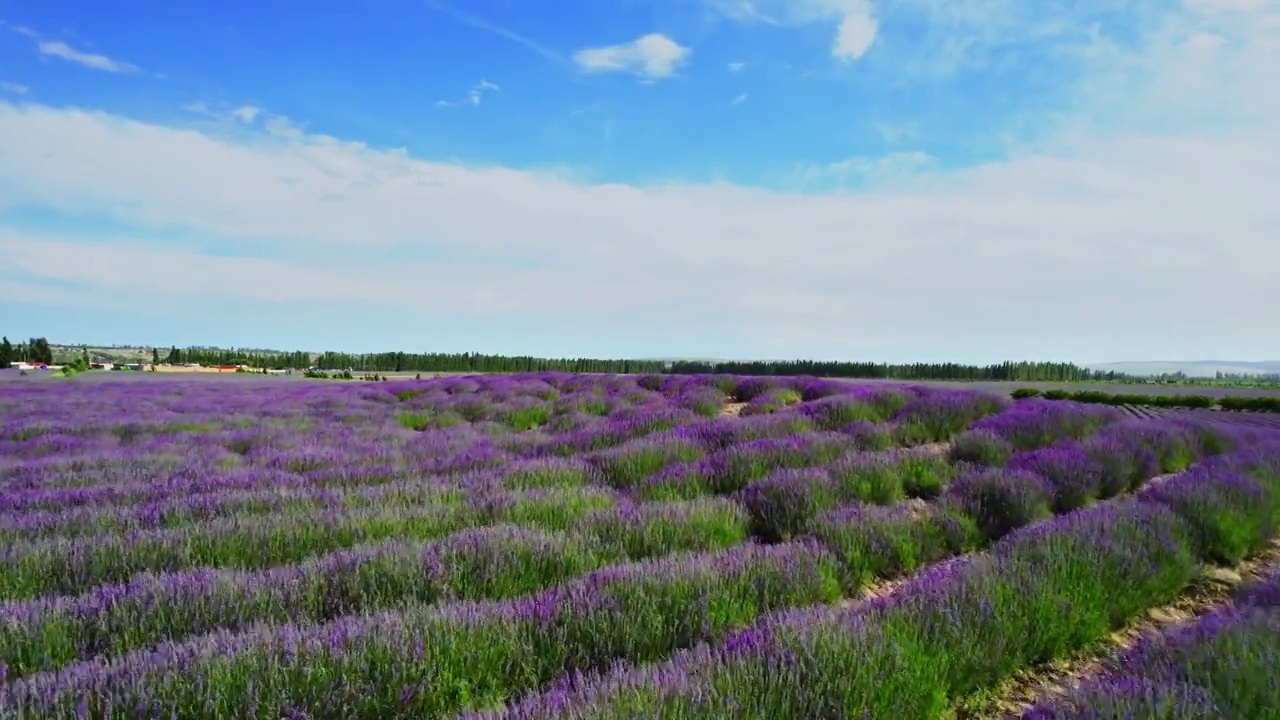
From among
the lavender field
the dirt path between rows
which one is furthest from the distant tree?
the dirt path between rows

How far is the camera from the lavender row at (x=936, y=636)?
2.25 meters

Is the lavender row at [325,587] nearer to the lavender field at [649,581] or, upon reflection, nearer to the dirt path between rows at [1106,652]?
the lavender field at [649,581]

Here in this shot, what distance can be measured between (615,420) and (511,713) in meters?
8.96

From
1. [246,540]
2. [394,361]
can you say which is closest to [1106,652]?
[246,540]

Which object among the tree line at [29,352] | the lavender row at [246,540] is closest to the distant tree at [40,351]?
the tree line at [29,352]

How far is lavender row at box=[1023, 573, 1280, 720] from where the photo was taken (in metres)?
2.21

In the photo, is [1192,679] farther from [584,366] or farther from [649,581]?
[584,366]

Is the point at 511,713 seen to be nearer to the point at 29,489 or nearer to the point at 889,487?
the point at 889,487

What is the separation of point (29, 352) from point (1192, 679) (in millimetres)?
70278

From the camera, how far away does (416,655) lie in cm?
260

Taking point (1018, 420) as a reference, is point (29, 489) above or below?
below

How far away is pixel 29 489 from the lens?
655cm

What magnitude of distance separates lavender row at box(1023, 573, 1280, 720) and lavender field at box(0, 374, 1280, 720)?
14 mm

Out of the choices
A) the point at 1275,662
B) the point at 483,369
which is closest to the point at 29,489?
the point at 1275,662
